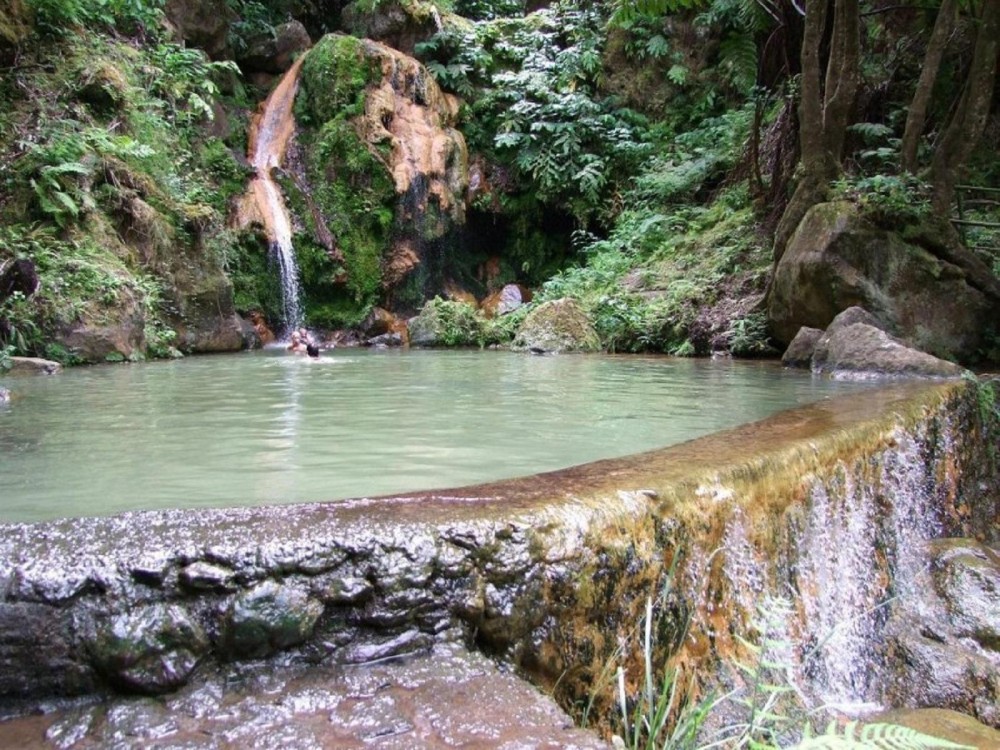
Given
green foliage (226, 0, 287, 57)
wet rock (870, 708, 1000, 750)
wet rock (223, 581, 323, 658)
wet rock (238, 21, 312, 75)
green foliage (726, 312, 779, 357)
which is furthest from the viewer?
wet rock (238, 21, 312, 75)

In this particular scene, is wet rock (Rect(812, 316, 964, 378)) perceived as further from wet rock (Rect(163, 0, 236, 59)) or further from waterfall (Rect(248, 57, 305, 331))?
wet rock (Rect(163, 0, 236, 59))

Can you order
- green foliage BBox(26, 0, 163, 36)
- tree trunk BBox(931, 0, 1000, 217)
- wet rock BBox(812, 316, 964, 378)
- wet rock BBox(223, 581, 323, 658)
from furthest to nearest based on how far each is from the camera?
1. green foliage BBox(26, 0, 163, 36)
2. tree trunk BBox(931, 0, 1000, 217)
3. wet rock BBox(812, 316, 964, 378)
4. wet rock BBox(223, 581, 323, 658)

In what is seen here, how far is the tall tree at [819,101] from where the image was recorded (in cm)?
871

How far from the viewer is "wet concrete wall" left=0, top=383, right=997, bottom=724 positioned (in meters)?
1.81

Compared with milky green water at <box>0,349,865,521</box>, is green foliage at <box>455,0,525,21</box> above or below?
above

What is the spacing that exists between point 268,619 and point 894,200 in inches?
329

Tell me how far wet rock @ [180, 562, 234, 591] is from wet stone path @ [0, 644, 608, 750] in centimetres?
21

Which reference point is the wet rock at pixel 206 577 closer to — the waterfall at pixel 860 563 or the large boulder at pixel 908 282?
the waterfall at pixel 860 563

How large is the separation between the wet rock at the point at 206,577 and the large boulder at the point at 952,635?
3012 millimetres

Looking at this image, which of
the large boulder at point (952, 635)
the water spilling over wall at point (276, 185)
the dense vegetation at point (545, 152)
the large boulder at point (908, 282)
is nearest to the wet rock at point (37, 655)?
the large boulder at point (952, 635)

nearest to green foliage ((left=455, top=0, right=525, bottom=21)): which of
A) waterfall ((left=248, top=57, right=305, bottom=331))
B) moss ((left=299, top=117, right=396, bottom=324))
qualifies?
waterfall ((left=248, top=57, right=305, bottom=331))

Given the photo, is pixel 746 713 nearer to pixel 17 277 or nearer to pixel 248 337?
pixel 17 277

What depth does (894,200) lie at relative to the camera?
8219mm

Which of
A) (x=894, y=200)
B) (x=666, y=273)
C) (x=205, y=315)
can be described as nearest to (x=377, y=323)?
(x=205, y=315)
